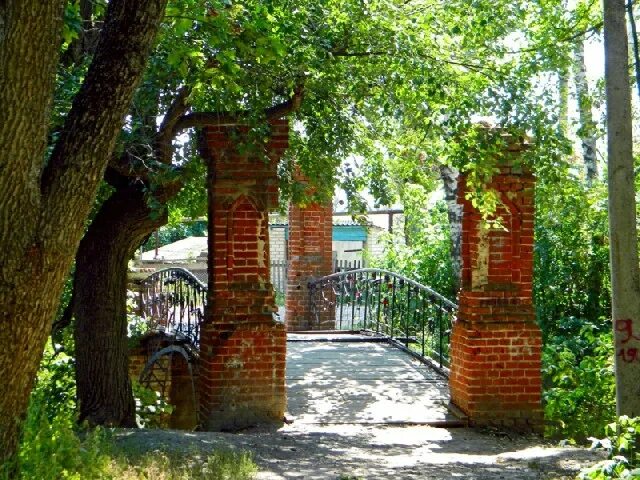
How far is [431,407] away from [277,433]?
6.42ft

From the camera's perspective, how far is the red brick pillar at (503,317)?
10.0 meters

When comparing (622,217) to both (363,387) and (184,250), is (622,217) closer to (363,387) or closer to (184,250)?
(363,387)

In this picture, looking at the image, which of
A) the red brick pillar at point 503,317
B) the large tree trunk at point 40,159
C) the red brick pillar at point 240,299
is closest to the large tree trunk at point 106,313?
the red brick pillar at point 240,299

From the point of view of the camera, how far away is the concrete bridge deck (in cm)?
1013

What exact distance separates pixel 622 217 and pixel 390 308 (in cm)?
952

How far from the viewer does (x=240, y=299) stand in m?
9.84

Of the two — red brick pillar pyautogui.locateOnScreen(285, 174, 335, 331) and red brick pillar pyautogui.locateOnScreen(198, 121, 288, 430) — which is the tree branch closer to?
red brick pillar pyautogui.locateOnScreen(198, 121, 288, 430)

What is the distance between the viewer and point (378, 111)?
35.7 feet

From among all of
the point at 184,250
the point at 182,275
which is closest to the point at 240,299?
the point at 182,275

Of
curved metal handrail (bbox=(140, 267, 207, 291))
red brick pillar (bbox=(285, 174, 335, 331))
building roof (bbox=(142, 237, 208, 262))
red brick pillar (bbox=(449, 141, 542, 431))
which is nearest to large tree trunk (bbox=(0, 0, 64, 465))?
red brick pillar (bbox=(449, 141, 542, 431))

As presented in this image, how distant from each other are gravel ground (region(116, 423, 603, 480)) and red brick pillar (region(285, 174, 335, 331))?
26.4 feet

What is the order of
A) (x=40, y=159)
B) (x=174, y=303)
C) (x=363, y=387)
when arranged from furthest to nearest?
(x=174, y=303)
(x=363, y=387)
(x=40, y=159)

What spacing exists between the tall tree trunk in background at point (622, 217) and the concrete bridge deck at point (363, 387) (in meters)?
A: 4.19

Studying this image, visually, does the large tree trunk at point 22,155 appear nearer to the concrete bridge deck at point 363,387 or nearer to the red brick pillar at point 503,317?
the concrete bridge deck at point 363,387
